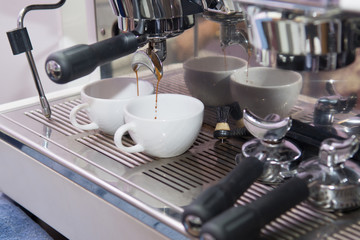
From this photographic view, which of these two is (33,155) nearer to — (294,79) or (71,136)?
(71,136)

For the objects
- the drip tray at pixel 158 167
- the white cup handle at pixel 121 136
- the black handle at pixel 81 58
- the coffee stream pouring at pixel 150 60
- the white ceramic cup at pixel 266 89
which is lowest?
the drip tray at pixel 158 167

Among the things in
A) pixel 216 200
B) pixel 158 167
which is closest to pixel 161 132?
pixel 158 167

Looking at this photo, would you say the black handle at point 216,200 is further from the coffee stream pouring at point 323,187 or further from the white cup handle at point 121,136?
the white cup handle at point 121,136

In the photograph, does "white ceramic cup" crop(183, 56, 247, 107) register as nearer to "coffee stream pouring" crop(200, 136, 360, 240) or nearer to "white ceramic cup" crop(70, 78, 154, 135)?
"white ceramic cup" crop(70, 78, 154, 135)

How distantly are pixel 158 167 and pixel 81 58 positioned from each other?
0.47ft

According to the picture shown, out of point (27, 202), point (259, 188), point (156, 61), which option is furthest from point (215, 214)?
point (27, 202)

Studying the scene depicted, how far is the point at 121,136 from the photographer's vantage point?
1.84 ft

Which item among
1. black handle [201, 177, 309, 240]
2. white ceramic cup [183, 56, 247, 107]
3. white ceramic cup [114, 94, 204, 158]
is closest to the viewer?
black handle [201, 177, 309, 240]

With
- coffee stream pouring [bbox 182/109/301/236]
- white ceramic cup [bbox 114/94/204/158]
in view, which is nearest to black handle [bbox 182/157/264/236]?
coffee stream pouring [bbox 182/109/301/236]

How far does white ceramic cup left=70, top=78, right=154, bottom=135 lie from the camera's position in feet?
2.00

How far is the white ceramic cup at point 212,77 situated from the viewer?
0.65 meters

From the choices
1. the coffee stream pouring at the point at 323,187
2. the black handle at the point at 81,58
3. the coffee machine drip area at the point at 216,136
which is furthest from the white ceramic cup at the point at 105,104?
the coffee stream pouring at the point at 323,187

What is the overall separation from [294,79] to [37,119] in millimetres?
317

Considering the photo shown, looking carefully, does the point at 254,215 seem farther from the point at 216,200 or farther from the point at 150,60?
the point at 150,60
